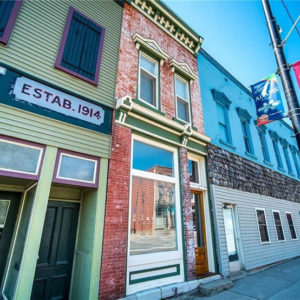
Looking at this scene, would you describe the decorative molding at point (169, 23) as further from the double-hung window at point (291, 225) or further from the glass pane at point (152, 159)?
the double-hung window at point (291, 225)

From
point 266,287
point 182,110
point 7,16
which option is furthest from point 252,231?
point 7,16

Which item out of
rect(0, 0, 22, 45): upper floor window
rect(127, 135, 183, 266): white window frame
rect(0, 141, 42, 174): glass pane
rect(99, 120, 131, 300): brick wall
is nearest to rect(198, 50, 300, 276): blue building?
rect(127, 135, 183, 266): white window frame

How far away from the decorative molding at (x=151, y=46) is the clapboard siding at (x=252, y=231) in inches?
208

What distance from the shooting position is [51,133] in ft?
14.0

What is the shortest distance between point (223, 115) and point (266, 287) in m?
7.12

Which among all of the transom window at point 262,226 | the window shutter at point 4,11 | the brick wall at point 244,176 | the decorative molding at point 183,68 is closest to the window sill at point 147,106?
the decorative molding at point 183,68

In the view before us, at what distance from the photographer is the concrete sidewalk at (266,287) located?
516cm

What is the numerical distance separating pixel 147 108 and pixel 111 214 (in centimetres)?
340

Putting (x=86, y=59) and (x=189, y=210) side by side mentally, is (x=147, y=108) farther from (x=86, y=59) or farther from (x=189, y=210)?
(x=189, y=210)

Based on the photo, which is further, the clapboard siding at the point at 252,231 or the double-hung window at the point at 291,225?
the double-hung window at the point at 291,225

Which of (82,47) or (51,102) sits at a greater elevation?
(82,47)

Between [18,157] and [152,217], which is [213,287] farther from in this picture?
[18,157]

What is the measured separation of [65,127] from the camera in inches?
177

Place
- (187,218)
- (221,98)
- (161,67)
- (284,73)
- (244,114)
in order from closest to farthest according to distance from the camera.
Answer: (284,73), (187,218), (161,67), (221,98), (244,114)
